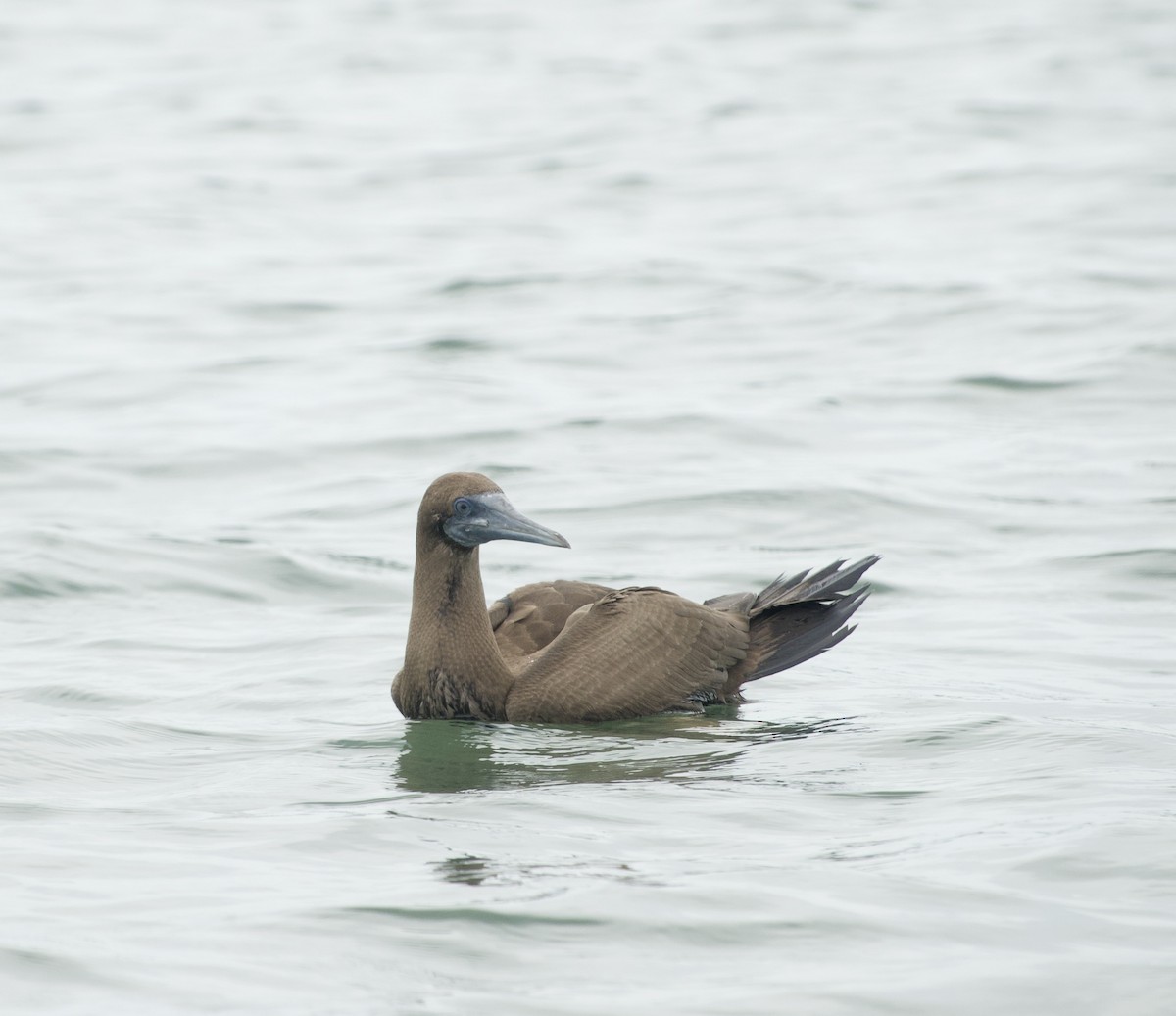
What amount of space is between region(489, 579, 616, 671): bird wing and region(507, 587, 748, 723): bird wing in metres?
0.17

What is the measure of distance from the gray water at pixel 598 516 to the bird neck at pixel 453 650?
0.19m

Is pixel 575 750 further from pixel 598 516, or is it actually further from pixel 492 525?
pixel 598 516

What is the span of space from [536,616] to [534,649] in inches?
6.2

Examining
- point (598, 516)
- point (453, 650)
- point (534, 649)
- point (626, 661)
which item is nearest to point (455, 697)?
point (453, 650)

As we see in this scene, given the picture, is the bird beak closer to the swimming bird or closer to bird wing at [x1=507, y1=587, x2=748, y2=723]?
the swimming bird

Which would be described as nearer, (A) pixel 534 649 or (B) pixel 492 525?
(B) pixel 492 525

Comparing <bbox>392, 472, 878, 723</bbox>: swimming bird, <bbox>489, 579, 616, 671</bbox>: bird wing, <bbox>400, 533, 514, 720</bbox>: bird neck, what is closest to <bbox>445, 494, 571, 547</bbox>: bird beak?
<bbox>392, 472, 878, 723</bbox>: swimming bird

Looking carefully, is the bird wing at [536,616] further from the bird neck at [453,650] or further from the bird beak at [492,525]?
the bird beak at [492,525]

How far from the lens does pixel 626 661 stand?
27.3ft

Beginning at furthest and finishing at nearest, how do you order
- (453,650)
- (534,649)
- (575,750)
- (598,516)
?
(598,516) < (534,649) < (453,650) < (575,750)

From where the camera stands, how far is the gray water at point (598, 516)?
595cm

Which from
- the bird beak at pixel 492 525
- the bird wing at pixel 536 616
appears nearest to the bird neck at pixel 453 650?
the bird beak at pixel 492 525

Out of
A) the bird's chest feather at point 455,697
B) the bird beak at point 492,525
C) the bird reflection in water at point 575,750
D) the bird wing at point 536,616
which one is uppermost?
the bird beak at point 492,525

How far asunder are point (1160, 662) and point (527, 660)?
2.94 m
